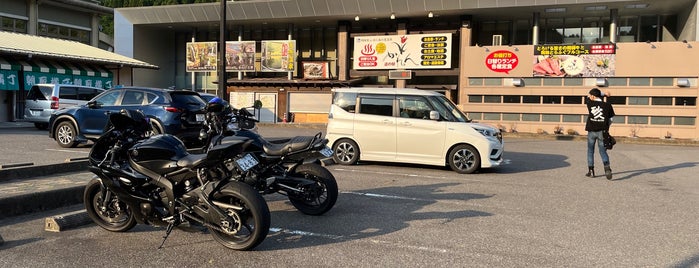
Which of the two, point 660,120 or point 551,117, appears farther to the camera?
point 551,117

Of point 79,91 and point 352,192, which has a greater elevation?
point 79,91

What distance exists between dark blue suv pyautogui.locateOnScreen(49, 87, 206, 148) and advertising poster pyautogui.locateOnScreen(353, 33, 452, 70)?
22265mm

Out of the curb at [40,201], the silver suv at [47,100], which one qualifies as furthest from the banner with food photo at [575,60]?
the curb at [40,201]

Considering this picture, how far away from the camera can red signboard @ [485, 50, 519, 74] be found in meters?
27.7

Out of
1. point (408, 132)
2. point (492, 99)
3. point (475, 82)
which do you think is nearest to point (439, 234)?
point (408, 132)

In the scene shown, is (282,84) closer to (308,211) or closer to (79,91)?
(79,91)

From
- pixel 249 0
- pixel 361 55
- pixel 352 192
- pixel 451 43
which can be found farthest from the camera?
pixel 249 0

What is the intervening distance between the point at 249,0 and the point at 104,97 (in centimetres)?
2554

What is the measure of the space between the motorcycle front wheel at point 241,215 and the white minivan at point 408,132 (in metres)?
6.51

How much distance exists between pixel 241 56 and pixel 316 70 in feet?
18.4

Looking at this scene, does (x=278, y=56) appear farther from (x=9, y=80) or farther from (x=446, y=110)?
(x=446, y=110)

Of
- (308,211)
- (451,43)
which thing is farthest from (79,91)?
(451,43)

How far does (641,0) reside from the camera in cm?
2861

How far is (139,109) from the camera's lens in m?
11.0
